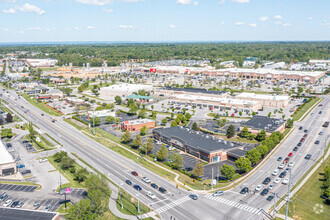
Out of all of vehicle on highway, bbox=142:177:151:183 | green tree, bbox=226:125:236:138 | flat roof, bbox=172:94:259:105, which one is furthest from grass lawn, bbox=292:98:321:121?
vehicle on highway, bbox=142:177:151:183

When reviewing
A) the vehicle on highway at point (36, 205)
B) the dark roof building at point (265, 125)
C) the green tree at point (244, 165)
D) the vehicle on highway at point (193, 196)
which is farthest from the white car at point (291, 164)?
the vehicle on highway at point (36, 205)

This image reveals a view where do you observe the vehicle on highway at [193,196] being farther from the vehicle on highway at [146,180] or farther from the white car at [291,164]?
the white car at [291,164]

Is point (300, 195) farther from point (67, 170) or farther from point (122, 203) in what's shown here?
point (67, 170)

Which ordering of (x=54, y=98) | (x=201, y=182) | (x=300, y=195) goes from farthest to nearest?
1. (x=54, y=98)
2. (x=201, y=182)
3. (x=300, y=195)

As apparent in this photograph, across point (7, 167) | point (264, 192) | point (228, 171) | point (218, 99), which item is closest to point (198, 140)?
point (228, 171)

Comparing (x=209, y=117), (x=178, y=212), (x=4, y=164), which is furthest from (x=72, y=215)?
(x=209, y=117)

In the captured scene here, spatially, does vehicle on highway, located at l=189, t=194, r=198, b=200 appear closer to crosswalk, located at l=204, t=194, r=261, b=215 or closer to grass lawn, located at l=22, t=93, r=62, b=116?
crosswalk, located at l=204, t=194, r=261, b=215
